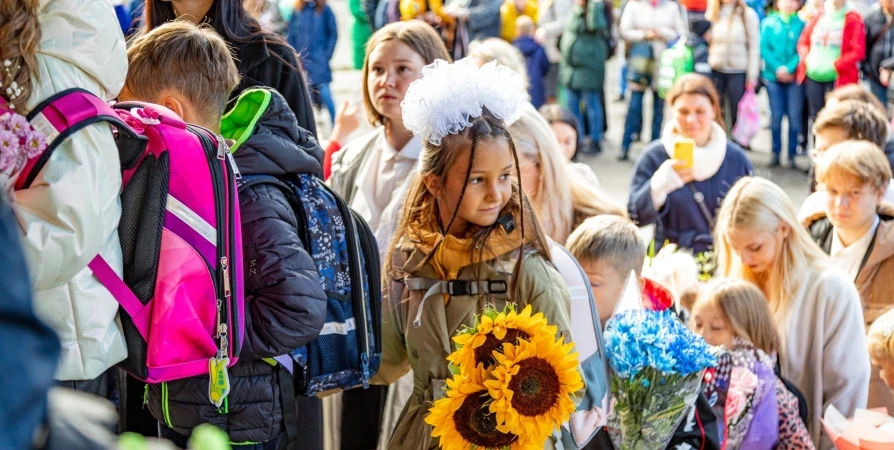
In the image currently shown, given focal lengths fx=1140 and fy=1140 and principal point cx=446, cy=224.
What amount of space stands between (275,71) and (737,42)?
7.98 metres

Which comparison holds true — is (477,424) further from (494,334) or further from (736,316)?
(736,316)

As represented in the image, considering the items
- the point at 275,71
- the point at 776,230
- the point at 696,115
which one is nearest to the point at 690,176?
the point at 696,115

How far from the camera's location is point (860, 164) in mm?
4559

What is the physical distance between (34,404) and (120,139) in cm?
139

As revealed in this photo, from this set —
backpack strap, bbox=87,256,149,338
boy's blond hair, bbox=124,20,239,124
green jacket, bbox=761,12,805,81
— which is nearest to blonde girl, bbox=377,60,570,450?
boy's blond hair, bbox=124,20,239,124

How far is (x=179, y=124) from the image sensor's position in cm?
254

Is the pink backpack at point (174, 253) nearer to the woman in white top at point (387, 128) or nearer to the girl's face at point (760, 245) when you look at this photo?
the woman in white top at point (387, 128)

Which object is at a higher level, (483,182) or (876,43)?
(483,182)

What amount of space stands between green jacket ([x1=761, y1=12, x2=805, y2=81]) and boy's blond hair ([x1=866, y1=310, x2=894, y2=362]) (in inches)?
288

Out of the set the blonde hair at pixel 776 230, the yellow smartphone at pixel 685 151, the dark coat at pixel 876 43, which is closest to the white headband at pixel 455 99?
the blonde hair at pixel 776 230

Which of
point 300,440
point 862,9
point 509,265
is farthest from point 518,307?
point 862,9

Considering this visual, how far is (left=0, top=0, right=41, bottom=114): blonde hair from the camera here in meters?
2.32

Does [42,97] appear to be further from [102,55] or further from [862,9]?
[862,9]

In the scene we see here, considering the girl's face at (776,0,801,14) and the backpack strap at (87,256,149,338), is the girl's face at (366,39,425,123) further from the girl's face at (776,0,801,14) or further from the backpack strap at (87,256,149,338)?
the girl's face at (776,0,801,14)
